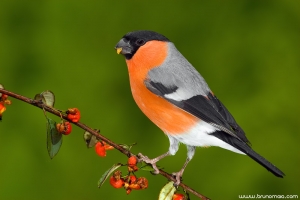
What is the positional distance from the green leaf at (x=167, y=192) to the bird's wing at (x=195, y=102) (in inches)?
7.1

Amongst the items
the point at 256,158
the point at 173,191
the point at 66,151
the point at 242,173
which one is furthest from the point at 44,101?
the point at 242,173

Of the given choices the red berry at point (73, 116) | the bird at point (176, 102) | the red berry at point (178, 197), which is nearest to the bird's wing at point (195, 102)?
the bird at point (176, 102)

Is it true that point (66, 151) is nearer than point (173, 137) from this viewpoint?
No

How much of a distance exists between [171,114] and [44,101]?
323mm

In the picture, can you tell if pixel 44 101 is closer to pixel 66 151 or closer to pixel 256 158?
pixel 256 158

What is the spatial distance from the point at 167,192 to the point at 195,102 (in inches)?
9.5

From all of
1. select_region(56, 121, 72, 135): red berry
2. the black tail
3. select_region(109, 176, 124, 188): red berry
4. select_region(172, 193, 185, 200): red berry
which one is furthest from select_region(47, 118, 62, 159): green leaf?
the black tail

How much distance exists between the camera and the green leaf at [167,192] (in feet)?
3.25

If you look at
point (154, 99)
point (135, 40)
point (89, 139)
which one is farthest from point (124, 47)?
point (89, 139)

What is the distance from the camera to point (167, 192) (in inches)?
39.3

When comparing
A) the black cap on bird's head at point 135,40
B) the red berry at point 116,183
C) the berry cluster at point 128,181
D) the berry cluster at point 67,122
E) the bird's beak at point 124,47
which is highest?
the black cap on bird's head at point 135,40

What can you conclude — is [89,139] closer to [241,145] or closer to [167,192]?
[167,192]

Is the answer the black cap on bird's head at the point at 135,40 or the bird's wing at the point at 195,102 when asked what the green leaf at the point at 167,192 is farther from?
the black cap on bird's head at the point at 135,40

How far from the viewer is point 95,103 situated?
1738mm
